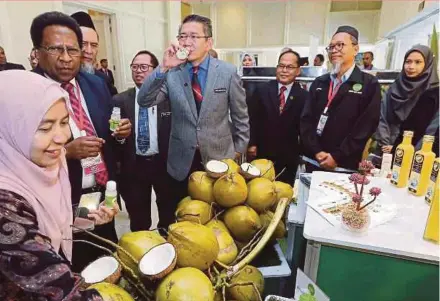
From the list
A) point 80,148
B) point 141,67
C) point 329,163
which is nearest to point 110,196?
point 80,148

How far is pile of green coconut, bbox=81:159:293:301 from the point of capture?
2.33 feet

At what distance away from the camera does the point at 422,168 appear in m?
1.15

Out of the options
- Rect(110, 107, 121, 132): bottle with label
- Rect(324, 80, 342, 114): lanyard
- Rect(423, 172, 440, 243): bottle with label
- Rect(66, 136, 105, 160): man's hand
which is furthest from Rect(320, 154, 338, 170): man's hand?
Rect(66, 136, 105, 160): man's hand

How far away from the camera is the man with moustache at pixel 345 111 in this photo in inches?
78.3

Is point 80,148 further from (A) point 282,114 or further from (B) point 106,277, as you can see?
(A) point 282,114

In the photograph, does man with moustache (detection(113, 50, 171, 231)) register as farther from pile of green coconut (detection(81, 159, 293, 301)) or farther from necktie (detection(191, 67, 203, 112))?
pile of green coconut (detection(81, 159, 293, 301))

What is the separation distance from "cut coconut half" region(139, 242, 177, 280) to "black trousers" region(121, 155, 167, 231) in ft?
4.27

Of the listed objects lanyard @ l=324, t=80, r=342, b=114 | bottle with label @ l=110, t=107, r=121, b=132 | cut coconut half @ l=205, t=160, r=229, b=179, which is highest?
lanyard @ l=324, t=80, r=342, b=114

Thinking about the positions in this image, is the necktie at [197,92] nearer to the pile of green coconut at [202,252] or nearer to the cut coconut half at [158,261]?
the pile of green coconut at [202,252]

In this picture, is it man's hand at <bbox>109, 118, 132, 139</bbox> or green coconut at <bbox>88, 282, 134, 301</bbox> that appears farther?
man's hand at <bbox>109, 118, 132, 139</bbox>

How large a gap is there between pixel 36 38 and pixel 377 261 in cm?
157

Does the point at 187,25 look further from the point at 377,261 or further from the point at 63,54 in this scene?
the point at 377,261

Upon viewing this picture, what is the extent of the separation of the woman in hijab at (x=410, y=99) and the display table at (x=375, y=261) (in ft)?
5.26

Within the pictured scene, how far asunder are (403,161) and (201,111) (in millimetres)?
1089
